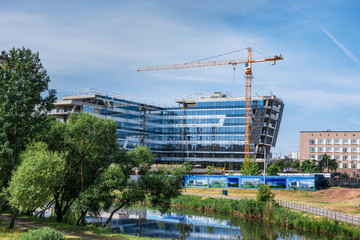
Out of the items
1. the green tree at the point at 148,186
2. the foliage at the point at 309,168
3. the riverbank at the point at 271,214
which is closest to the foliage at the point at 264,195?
the riverbank at the point at 271,214

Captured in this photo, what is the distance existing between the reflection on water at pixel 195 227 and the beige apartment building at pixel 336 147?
4278 inches

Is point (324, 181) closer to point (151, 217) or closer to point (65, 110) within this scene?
point (151, 217)

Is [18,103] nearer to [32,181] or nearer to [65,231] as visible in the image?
[32,181]

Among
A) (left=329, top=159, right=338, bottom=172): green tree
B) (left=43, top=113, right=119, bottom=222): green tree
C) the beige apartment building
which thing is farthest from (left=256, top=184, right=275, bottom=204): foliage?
A: the beige apartment building

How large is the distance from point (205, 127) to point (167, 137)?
18747 mm

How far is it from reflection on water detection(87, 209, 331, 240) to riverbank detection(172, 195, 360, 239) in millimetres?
1730

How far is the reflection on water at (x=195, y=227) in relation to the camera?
47406 mm

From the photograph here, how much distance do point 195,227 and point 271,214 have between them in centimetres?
1252

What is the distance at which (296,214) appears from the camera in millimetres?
53594

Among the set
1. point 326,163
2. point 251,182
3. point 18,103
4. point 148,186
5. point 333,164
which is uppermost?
point 18,103

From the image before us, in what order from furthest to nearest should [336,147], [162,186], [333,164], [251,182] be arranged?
[336,147]
[333,164]
[251,182]
[162,186]

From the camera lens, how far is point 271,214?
5675 cm

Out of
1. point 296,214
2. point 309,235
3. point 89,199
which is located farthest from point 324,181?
point 89,199

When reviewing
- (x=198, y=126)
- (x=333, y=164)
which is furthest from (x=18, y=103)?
(x=333, y=164)
